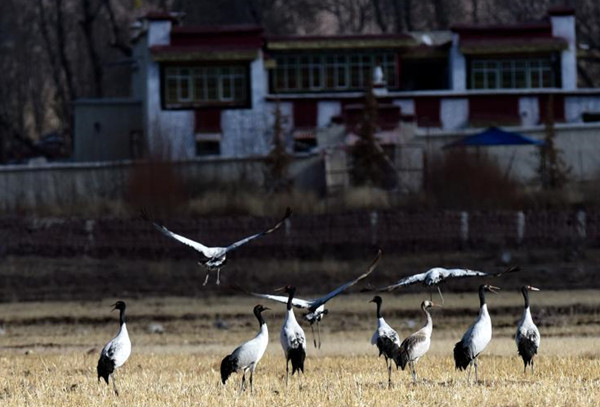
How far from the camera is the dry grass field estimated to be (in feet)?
58.4

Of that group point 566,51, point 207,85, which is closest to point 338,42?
point 207,85

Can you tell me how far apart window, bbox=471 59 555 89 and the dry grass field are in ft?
68.8

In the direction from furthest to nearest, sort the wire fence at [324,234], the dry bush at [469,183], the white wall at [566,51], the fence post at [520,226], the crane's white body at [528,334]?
the white wall at [566,51] → the dry bush at [469,183] → the fence post at [520,226] → the wire fence at [324,234] → the crane's white body at [528,334]

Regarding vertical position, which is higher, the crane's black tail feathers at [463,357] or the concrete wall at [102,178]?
the concrete wall at [102,178]

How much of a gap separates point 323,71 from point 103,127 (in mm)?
7722

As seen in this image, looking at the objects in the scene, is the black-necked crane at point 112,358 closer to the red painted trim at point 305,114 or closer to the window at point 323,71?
the red painted trim at point 305,114

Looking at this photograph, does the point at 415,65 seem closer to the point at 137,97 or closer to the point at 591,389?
the point at 137,97

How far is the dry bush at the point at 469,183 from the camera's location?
4709cm

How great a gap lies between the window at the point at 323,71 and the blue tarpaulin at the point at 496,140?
6960 mm

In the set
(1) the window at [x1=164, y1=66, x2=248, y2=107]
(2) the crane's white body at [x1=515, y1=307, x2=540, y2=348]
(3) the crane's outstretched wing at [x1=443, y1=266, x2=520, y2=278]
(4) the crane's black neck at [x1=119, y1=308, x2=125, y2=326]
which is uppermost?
(1) the window at [x1=164, y1=66, x2=248, y2=107]

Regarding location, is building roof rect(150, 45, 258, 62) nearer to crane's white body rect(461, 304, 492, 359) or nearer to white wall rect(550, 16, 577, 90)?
white wall rect(550, 16, 577, 90)

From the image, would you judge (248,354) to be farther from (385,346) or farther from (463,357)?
(463,357)

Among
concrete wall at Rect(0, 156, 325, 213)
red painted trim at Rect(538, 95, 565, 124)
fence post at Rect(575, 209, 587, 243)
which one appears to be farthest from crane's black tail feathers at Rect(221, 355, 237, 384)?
red painted trim at Rect(538, 95, 565, 124)

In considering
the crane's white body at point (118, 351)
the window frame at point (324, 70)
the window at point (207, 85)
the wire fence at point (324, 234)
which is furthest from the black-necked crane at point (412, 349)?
the window frame at point (324, 70)
